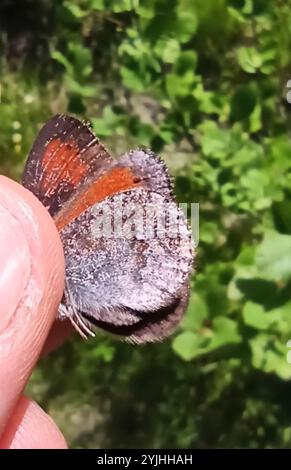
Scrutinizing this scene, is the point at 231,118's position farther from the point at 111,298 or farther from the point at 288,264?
the point at 111,298

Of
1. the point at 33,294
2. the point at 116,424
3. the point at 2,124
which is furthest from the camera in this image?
the point at 2,124

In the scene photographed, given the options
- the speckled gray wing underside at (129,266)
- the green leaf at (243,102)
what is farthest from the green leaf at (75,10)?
the speckled gray wing underside at (129,266)

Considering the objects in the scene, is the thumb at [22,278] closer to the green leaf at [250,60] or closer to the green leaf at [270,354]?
the green leaf at [270,354]

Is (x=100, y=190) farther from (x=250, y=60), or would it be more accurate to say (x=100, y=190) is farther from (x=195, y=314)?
(x=250, y=60)

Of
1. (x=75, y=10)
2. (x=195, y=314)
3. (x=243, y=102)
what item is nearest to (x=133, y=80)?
(x=243, y=102)

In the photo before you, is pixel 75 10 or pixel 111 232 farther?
pixel 75 10
